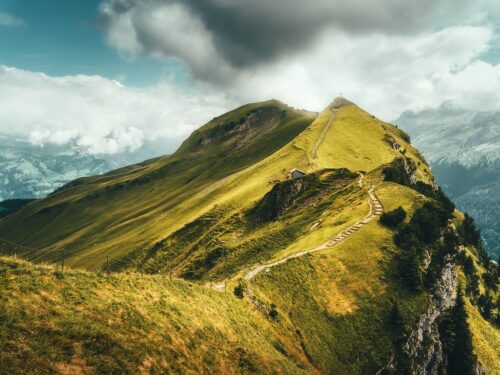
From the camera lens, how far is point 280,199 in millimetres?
109000

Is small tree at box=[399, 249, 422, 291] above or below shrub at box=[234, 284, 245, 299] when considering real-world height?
below

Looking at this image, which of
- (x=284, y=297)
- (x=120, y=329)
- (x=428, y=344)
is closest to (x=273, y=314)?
(x=284, y=297)

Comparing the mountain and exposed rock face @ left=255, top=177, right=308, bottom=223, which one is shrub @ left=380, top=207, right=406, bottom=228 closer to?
the mountain

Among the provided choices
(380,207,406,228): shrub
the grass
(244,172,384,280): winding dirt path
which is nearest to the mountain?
the grass

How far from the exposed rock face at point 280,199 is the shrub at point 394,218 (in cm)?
3727

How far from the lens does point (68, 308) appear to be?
1184 inches

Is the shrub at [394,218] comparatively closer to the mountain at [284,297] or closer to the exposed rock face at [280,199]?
the mountain at [284,297]

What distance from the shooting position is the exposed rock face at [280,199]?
353 feet

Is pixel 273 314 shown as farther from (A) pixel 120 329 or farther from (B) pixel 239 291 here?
(A) pixel 120 329

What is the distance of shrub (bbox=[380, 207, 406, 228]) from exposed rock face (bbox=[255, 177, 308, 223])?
1467 inches

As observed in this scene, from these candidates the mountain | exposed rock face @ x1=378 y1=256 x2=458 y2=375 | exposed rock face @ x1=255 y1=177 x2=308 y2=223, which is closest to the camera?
the mountain

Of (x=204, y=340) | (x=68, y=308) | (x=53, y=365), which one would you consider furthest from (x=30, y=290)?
(x=204, y=340)

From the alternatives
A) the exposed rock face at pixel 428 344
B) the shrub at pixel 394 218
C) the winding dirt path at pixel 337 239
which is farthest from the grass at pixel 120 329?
the shrub at pixel 394 218

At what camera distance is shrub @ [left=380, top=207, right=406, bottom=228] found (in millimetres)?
71875
